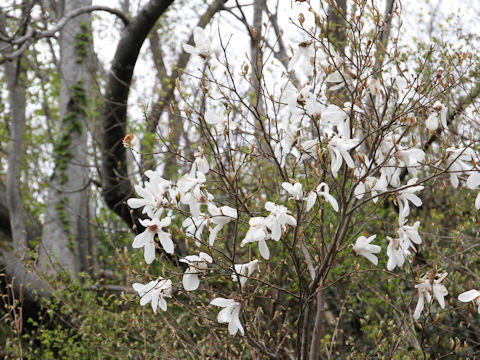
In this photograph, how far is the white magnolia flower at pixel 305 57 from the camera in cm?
228

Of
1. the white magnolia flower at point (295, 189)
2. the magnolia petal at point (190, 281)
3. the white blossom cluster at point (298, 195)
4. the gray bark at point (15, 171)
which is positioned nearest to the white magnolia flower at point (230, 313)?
the white blossom cluster at point (298, 195)

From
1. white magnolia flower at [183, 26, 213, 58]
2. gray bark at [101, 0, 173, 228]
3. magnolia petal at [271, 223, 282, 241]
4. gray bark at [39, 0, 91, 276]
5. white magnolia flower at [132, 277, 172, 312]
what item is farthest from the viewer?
gray bark at [39, 0, 91, 276]

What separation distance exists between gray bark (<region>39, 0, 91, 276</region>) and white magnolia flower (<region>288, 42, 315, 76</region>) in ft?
13.5

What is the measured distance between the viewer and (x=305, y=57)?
2.30 meters

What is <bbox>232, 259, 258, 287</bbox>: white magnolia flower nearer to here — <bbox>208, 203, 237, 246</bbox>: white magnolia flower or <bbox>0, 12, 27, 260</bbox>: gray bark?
<bbox>208, 203, 237, 246</bbox>: white magnolia flower

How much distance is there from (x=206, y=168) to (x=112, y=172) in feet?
11.6

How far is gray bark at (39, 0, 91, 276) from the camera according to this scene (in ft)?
19.6

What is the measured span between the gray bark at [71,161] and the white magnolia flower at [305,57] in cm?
410

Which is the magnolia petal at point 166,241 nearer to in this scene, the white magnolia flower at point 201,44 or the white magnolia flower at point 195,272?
the white magnolia flower at point 195,272

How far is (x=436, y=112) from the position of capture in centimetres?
223

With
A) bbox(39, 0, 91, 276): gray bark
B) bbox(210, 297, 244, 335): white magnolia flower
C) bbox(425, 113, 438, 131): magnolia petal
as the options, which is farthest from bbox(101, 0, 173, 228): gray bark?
bbox(425, 113, 438, 131): magnolia petal

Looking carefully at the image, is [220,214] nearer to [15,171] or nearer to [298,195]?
[298,195]

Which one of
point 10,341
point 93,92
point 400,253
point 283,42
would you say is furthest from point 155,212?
point 93,92

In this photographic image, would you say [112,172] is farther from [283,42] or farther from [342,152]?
[342,152]
